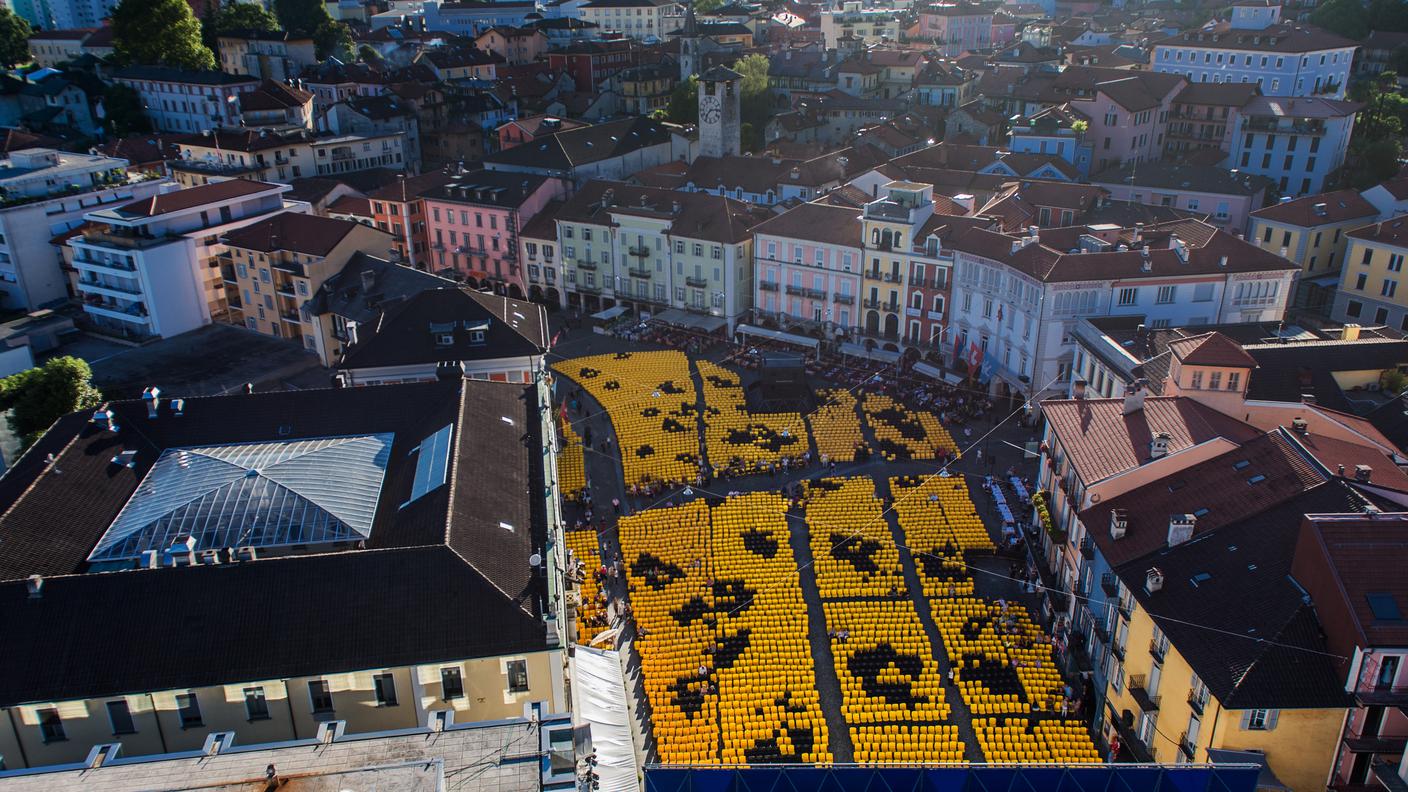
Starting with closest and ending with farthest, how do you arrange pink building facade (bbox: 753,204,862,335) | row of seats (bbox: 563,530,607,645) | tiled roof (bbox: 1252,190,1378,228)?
row of seats (bbox: 563,530,607,645), pink building facade (bbox: 753,204,862,335), tiled roof (bbox: 1252,190,1378,228)


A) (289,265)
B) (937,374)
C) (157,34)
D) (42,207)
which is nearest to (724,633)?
(937,374)

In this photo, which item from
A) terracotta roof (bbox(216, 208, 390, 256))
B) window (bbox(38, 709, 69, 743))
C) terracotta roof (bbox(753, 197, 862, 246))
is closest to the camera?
window (bbox(38, 709, 69, 743))

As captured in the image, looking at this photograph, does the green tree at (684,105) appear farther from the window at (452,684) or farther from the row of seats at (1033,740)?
the window at (452,684)

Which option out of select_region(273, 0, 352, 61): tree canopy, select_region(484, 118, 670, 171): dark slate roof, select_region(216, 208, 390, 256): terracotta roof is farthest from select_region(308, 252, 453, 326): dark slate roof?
→ select_region(273, 0, 352, 61): tree canopy

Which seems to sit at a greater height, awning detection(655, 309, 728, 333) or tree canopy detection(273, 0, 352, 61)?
tree canopy detection(273, 0, 352, 61)

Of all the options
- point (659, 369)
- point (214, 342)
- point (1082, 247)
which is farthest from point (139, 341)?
point (1082, 247)

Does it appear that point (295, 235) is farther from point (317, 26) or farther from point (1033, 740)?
point (317, 26)

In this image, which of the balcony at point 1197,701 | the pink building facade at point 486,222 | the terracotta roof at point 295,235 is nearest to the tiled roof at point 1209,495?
the balcony at point 1197,701

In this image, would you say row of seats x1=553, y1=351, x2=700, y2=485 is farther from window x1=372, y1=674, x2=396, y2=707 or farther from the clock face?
the clock face
